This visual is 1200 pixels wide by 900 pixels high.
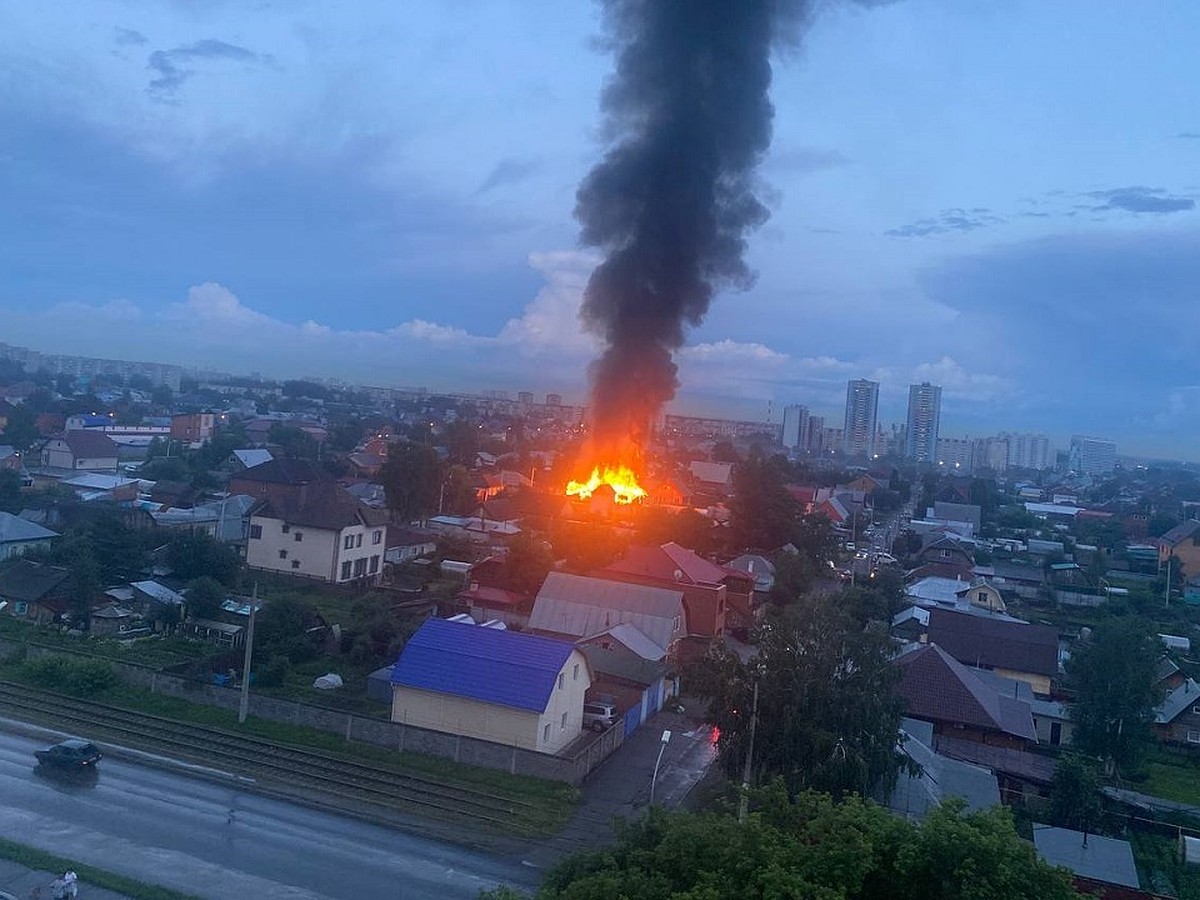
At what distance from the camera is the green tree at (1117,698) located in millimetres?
14969

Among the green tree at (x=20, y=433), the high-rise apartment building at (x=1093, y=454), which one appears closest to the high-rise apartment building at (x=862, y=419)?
the high-rise apartment building at (x=1093, y=454)

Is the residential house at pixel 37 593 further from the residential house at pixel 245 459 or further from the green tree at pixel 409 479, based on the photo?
the residential house at pixel 245 459

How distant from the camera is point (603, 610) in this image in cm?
1967

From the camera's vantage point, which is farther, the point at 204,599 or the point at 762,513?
the point at 762,513

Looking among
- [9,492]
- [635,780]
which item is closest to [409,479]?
[9,492]

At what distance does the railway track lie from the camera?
424 inches

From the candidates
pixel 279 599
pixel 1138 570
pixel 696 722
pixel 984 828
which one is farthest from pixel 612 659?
pixel 1138 570

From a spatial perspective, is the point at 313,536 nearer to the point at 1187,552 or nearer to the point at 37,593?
the point at 37,593

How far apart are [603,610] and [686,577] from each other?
3708mm

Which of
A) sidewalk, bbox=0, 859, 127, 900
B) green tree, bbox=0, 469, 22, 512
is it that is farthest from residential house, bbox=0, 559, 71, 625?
sidewalk, bbox=0, 859, 127, 900

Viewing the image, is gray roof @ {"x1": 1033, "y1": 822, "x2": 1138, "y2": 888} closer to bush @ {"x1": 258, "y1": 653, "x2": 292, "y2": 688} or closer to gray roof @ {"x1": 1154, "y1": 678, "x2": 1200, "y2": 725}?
gray roof @ {"x1": 1154, "y1": 678, "x2": 1200, "y2": 725}

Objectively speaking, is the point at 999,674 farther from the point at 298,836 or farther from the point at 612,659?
the point at 298,836

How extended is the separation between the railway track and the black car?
91cm

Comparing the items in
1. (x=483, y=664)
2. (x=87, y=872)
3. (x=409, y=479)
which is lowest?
(x=87, y=872)
